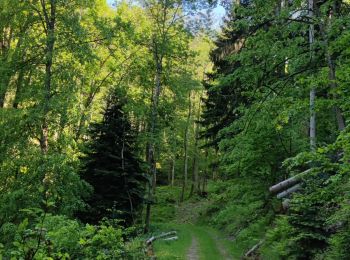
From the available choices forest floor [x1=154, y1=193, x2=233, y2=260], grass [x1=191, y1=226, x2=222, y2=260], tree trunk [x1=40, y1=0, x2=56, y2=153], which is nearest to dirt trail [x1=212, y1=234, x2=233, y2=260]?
forest floor [x1=154, y1=193, x2=233, y2=260]

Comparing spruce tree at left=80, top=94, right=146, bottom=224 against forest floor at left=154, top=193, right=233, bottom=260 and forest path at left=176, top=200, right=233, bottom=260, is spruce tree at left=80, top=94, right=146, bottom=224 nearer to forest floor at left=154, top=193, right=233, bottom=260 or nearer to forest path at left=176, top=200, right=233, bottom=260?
forest floor at left=154, top=193, right=233, bottom=260

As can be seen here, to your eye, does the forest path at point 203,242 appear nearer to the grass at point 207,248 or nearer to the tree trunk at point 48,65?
the grass at point 207,248

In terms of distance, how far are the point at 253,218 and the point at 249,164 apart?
11.4ft

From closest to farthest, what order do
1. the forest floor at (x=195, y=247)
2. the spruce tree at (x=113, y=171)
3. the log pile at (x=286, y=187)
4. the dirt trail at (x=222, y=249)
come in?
the log pile at (x=286, y=187) → the forest floor at (x=195, y=247) → the dirt trail at (x=222, y=249) → the spruce tree at (x=113, y=171)

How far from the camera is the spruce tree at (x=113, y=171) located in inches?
666

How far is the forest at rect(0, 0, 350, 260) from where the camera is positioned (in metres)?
7.39

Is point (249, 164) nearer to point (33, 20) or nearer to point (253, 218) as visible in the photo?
point (253, 218)

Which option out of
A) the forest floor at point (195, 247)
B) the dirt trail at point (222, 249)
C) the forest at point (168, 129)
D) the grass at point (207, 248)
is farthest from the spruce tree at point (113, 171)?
the dirt trail at point (222, 249)

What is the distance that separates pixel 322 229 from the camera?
836 cm

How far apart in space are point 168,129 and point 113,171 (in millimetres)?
8645

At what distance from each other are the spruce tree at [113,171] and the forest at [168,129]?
0.06 meters

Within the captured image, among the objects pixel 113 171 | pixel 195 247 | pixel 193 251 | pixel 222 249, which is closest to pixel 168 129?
pixel 113 171

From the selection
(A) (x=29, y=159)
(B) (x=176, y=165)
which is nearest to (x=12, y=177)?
(A) (x=29, y=159)

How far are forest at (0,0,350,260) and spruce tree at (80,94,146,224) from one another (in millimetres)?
64
